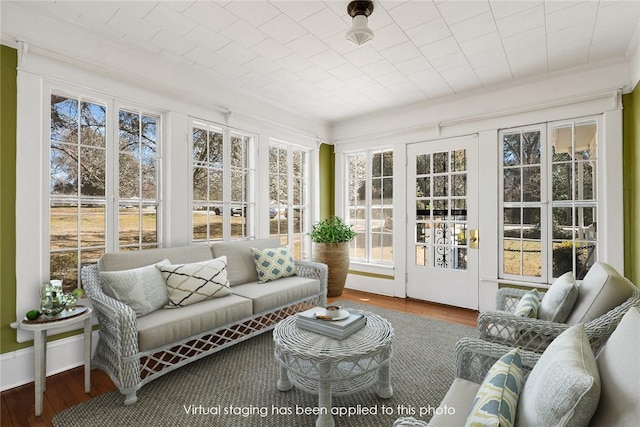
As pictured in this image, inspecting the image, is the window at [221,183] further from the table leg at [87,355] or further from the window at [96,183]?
the table leg at [87,355]

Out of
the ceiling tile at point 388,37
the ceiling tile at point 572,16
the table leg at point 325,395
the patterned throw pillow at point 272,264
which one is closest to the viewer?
the table leg at point 325,395

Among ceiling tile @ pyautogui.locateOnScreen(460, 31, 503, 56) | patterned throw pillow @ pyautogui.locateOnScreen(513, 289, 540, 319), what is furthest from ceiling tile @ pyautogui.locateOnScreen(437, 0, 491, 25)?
patterned throw pillow @ pyautogui.locateOnScreen(513, 289, 540, 319)

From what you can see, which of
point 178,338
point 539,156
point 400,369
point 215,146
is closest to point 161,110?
point 215,146

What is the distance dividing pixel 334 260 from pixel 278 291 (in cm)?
154

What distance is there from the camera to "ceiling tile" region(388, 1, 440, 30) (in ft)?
7.51

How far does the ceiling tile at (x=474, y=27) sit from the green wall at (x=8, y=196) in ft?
11.1

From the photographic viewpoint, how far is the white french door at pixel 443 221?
4086mm

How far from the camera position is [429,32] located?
2639 millimetres

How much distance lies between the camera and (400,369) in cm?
252

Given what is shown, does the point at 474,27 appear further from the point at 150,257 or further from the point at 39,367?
the point at 39,367

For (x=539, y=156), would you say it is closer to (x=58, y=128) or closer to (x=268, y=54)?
(x=268, y=54)

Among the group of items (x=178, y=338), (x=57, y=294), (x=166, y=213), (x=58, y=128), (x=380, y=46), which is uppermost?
(x=380, y=46)

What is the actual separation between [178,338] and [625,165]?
4.37 m

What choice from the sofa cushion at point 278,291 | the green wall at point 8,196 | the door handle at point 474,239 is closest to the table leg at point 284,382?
the sofa cushion at point 278,291
